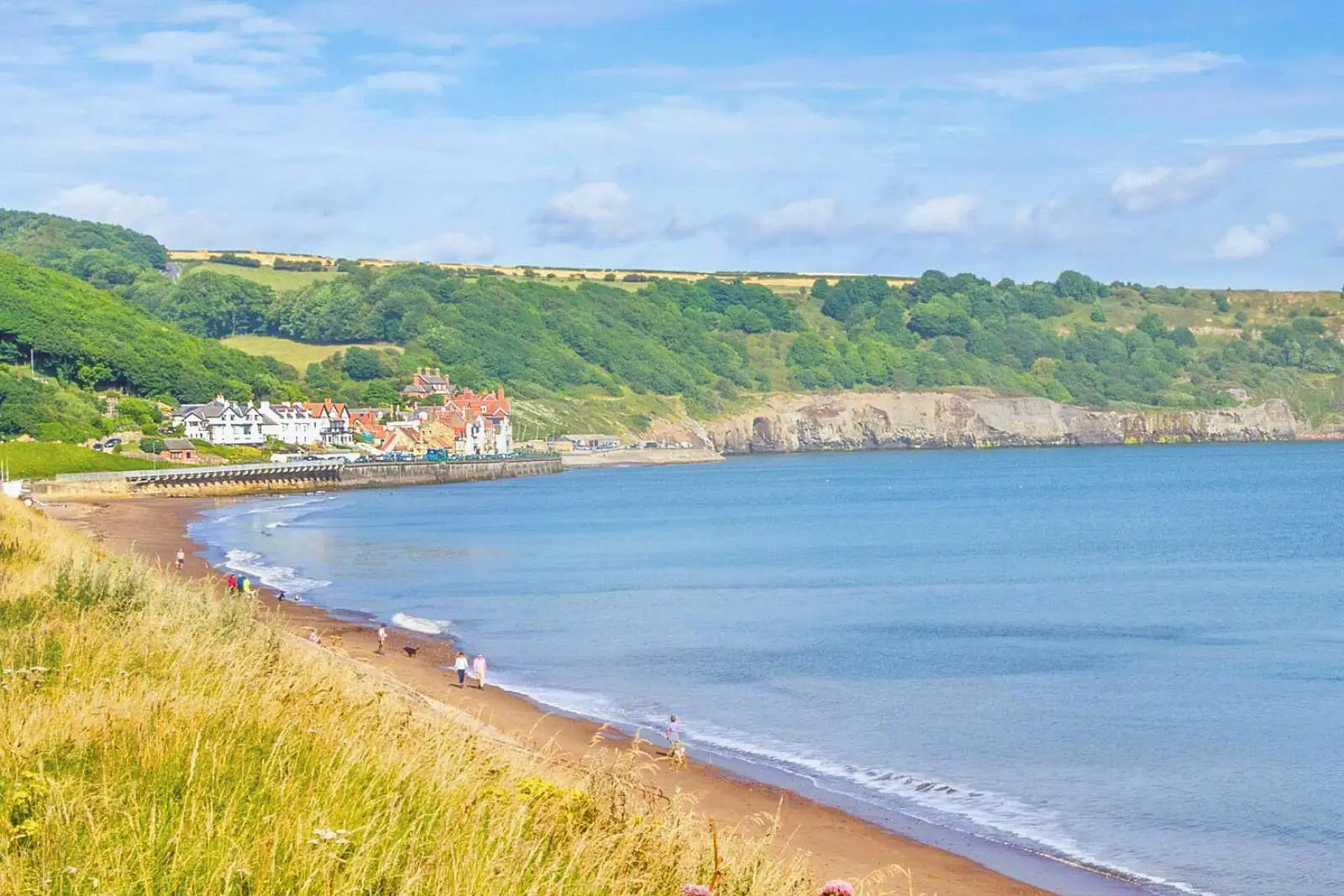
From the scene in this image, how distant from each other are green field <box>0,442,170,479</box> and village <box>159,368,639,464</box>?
7978 mm

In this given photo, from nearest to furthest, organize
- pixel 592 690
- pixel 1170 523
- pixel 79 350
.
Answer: pixel 592 690
pixel 1170 523
pixel 79 350

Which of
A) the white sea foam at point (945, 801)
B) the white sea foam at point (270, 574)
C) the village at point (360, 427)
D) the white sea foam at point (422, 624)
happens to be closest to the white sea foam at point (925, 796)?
the white sea foam at point (945, 801)

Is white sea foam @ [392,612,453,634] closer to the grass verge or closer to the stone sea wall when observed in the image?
the grass verge

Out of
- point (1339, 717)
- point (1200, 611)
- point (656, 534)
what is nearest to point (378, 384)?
point (656, 534)

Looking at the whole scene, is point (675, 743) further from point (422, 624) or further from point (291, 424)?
point (291, 424)

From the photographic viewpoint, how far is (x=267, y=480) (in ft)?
407

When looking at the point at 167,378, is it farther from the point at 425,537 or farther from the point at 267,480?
the point at 425,537

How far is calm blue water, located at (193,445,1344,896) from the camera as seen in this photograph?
890 inches

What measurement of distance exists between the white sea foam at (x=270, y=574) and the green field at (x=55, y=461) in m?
48.0

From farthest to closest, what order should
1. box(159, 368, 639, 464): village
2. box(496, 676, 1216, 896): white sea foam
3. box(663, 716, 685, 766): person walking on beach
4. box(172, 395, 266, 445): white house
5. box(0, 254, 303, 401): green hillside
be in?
box(159, 368, 639, 464): village
box(0, 254, 303, 401): green hillside
box(172, 395, 266, 445): white house
box(663, 716, 685, 766): person walking on beach
box(496, 676, 1216, 896): white sea foam

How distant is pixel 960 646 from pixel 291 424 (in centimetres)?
12687

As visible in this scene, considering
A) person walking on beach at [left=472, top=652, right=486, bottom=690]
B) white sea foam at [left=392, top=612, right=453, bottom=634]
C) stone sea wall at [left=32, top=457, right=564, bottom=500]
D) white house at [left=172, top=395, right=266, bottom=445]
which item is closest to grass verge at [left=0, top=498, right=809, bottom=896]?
person walking on beach at [left=472, top=652, right=486, bottom=690]

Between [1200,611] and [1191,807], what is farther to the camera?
[1200,611]

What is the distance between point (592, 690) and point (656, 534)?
5041 cm
